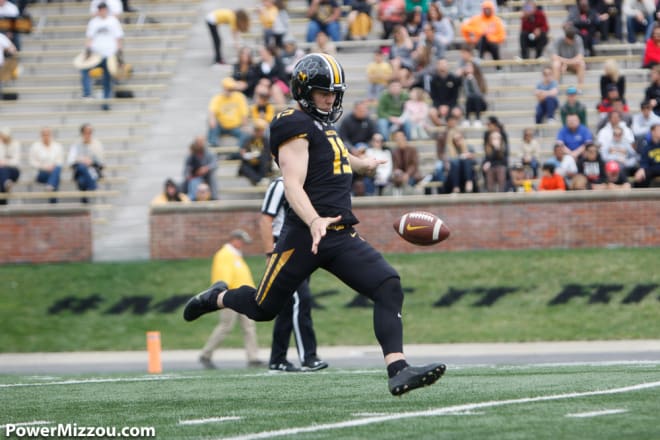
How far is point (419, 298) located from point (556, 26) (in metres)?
8.77

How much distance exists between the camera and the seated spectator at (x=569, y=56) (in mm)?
24562

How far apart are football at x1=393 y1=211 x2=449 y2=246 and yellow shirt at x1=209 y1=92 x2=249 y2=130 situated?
1524cm

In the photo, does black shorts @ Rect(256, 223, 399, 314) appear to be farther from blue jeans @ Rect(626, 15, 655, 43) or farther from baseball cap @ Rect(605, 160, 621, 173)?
blue jeans @ Rect(626, 15, 655, 43)

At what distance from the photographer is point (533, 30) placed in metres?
25.4

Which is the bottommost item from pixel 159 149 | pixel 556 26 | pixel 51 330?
pixel 51 330

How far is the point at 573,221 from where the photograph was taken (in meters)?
21.1

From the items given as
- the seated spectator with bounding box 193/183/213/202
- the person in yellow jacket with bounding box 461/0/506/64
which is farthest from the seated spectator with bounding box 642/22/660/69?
the seated spectator with bounding box 193/183/213/202

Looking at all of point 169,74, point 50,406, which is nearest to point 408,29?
point 169,74

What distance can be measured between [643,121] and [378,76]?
4.97 meters

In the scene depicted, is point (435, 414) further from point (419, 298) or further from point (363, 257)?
point (419, 298)

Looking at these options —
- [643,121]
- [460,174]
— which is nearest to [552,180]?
[460,174]

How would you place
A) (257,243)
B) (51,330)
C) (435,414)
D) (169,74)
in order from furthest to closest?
(169,74)
(257,243)
(51,330)
(435,414)

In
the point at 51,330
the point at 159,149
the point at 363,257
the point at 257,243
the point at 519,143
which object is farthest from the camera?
the point at 159,149

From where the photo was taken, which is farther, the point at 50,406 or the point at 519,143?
the point at 519,143
